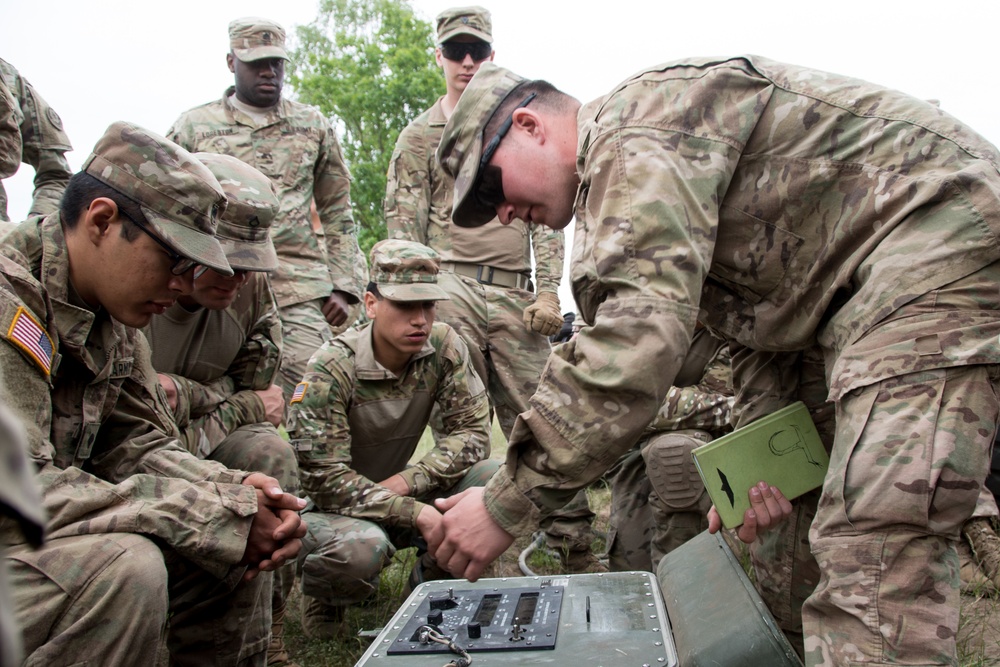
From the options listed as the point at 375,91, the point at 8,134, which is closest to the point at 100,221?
the point at 8,134

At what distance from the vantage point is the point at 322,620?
3688 millimetres

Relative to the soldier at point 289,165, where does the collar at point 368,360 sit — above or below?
below

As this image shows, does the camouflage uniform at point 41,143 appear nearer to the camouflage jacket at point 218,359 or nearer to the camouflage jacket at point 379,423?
the camouflage jacket at point 218,359

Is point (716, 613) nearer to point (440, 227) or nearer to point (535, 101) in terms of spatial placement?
point (535, 101)

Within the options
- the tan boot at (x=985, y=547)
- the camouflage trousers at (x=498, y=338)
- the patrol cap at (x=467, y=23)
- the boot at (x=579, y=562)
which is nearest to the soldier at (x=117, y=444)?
the boot at (x=579, y=562)

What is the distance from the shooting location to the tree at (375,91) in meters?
28.6

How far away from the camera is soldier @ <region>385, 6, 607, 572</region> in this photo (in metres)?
4.75

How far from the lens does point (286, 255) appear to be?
203 inches

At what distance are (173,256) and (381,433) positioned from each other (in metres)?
1.85

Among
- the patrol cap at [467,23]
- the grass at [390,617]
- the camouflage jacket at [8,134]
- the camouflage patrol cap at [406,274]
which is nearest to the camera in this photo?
the grass at [390,617]

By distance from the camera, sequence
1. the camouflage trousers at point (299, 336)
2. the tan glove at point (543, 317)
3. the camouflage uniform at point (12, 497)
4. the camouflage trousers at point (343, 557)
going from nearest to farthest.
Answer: the camouflage uniform at point (12, 497)
the camouflage trousers at point (343, 557)
the tan glove at point (543, 317)
the camouflage trousers at point (299, 336)

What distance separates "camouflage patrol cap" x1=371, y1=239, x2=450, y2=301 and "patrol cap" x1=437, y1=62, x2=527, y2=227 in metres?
1.53

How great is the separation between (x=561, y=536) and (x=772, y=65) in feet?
9.39

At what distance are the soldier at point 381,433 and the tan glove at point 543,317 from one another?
0.53 meters
